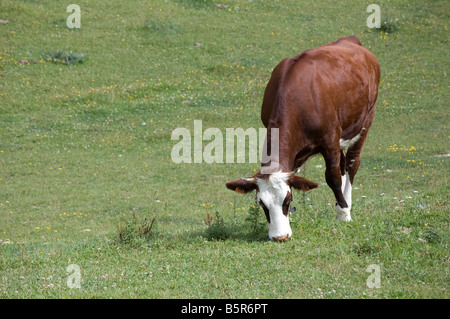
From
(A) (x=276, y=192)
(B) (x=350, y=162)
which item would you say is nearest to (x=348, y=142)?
(B) (x=350, y=162)

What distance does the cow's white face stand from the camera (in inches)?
327

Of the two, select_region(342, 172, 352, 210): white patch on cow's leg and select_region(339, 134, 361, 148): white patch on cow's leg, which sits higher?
select_region(339, 134, 361, 148): white patch on cow's leg

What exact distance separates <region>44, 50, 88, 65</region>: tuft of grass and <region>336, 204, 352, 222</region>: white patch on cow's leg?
17.2 meters

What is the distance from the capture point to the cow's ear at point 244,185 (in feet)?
27.7

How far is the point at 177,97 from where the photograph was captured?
22.2m

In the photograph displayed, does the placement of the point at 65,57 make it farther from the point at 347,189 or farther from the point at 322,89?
the point at 322,89

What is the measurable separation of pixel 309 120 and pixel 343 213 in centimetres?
193

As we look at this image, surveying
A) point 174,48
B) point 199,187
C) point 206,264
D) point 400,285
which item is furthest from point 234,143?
point 400,285

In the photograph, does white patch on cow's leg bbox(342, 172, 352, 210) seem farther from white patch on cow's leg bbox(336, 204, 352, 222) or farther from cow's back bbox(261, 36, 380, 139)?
cow's back bbox(261, 36, 380, 139)

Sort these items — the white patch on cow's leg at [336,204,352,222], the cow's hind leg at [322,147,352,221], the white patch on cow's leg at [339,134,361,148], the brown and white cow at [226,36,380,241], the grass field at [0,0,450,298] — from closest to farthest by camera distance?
the grass field at [0,0,450,298], the brown and white cow at [226,36,380,241], the cow's hind leg at [322,147,352,221], the white patch on cow's leg at [336,204,352,222], the white patch on cow's leg at [339,134,361,148]

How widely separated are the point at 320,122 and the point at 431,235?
7.76 feet

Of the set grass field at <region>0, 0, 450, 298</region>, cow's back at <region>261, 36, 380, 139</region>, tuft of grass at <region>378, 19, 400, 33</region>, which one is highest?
tuft of grass at <region>378, 19, 400, 33</region>

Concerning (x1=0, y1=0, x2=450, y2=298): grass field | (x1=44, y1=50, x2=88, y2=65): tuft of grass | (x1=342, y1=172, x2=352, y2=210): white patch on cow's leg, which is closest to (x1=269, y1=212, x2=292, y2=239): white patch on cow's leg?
(x1=0, y1=0, x2=450, y2=298): grass field

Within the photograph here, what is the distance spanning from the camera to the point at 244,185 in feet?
28.0
